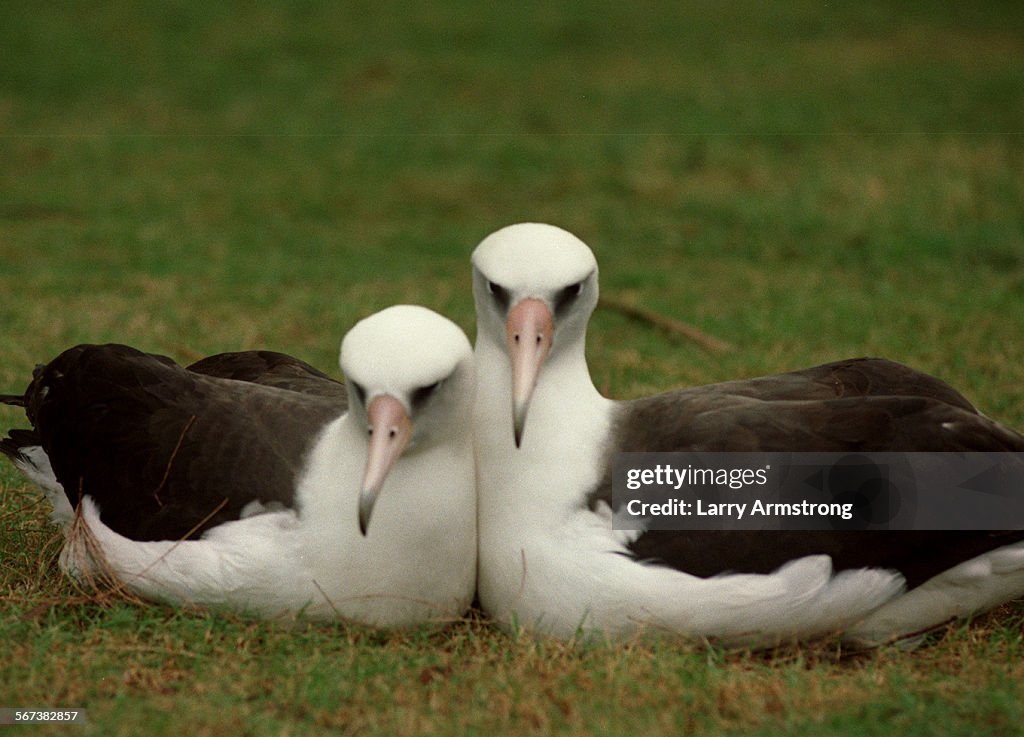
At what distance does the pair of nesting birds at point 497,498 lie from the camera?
181 inches

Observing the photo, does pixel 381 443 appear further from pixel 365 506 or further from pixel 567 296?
pixel 567 296

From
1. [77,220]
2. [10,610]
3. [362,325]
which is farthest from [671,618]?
[77,220]

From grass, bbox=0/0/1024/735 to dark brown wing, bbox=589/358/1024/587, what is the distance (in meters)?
0.32

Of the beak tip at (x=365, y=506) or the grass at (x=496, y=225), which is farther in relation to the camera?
the grass at (x=496, y=225)

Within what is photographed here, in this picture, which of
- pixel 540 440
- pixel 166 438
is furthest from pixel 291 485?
pixel 540 440

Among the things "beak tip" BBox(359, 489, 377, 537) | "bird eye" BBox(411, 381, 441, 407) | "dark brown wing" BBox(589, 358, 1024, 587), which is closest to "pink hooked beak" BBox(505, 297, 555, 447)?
"bird eye" BBox(411, 381, 441, 407)

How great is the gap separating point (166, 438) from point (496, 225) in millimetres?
7442

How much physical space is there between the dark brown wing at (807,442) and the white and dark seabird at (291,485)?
1.87 feet

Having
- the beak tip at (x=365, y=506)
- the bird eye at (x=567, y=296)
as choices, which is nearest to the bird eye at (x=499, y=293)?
the bird eye at (x=567, y=296)

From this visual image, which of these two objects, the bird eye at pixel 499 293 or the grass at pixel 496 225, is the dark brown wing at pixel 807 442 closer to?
the grass at pixel 496 225

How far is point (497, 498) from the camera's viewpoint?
16.0ft

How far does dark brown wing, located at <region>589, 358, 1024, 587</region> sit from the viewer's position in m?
4.60

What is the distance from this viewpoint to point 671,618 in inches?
182

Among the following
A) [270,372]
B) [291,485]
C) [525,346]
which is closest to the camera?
[525,346]
